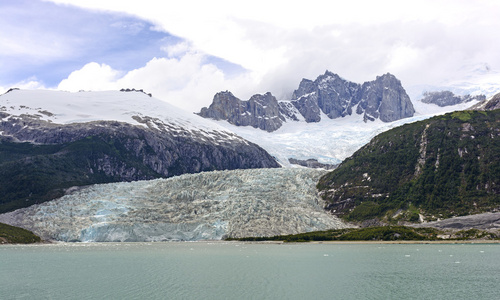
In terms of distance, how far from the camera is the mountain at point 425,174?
138 m

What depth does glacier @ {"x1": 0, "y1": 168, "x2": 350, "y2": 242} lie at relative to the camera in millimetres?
136875

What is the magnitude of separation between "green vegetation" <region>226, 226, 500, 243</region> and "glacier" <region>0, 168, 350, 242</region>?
8.79 m

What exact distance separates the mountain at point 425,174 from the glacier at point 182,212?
12635mm

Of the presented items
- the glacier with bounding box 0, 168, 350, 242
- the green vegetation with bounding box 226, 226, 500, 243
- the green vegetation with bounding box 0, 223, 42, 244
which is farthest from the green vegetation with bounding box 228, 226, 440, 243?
the green vegetation with bounding box 0, 223, 42, 244

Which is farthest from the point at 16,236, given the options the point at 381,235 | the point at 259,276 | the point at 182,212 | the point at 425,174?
the point at 425,174

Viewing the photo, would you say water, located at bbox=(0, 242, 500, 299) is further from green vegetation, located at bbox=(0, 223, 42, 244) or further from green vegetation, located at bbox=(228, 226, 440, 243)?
green vegetation, located at bbox=(0, 223, 42, 244)

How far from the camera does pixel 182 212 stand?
147500 millimetres

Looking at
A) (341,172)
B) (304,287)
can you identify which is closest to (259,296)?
(304,287)

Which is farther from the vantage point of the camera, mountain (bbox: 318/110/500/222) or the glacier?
mountain (bbox: 318/110/500/222)

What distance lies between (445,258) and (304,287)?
3540 cm

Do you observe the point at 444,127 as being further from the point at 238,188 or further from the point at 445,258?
the point at 445,258

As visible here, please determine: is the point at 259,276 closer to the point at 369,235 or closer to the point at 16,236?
the point at 369,235

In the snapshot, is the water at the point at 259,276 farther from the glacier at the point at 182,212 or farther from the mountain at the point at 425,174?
the mountain at the point at 425,174

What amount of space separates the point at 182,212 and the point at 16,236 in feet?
159
